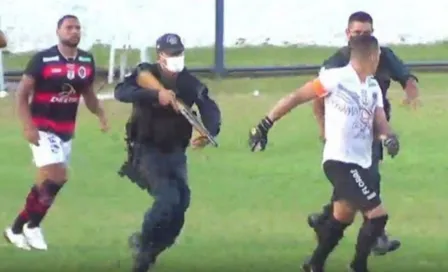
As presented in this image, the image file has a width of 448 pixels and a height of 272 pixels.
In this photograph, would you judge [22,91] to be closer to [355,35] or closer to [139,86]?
[139,86]

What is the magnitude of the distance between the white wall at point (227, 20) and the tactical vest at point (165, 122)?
15278 mm

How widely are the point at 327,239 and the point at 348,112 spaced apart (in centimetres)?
90

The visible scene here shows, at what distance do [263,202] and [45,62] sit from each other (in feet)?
12.2

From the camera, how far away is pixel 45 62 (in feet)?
35.8

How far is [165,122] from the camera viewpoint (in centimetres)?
980

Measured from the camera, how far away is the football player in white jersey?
9.19 meters

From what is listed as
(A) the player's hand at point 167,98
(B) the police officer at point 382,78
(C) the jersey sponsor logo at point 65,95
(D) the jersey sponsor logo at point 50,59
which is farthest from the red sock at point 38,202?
(B) the police officer at point 382,78

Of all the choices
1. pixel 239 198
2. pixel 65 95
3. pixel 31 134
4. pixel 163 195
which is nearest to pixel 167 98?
pixel 163 195

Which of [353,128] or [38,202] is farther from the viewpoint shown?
[38,202]

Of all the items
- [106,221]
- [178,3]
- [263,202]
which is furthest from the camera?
[178,3]

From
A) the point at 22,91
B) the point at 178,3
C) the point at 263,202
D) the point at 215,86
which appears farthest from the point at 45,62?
the point at 178,3

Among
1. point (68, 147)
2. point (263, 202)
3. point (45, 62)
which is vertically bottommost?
point (263, 202)

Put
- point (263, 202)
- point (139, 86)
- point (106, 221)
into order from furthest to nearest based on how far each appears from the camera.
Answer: point (263, 202) < point (106, 221) < point (139, 86)

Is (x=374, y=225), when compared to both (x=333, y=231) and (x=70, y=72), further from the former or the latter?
(x=70, y=72)
